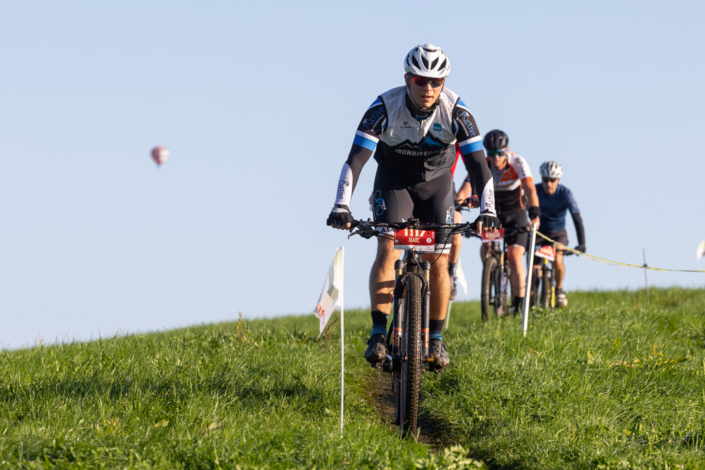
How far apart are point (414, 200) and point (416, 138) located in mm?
557

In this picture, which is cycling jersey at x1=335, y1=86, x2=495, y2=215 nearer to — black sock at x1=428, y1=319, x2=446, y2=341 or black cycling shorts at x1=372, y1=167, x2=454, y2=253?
black cycling shorts at x1=372, y1=167, x2=454, y2=253

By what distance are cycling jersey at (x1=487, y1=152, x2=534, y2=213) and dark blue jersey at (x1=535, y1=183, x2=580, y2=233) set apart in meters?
1.83

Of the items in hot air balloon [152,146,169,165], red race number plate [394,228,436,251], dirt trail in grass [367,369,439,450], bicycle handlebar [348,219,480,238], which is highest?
hot air balloon [152,146,169,165]

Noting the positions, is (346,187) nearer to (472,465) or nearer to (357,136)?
(357,136)

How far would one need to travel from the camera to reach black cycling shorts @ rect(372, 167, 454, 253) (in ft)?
19.2

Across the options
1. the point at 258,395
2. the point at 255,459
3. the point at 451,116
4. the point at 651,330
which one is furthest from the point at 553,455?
the point at 651,330

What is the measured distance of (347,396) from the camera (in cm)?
636

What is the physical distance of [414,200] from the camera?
6145 mm

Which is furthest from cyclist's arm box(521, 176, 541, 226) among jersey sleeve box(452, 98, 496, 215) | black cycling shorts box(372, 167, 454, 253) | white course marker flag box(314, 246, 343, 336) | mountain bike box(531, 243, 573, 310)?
white course marker flag box(314, 246, 343, 336)

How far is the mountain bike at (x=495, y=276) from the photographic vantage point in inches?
424

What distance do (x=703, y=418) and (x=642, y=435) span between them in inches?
24.7

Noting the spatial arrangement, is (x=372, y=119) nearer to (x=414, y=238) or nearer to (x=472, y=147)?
(x=472, y=147)

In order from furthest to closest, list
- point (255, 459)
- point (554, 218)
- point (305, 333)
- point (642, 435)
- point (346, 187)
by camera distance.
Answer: point (554, 218), point (305, 333), point (346, 187), point (642, 435), point (255, 459)

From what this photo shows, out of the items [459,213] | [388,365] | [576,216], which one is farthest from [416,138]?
[576,216]
